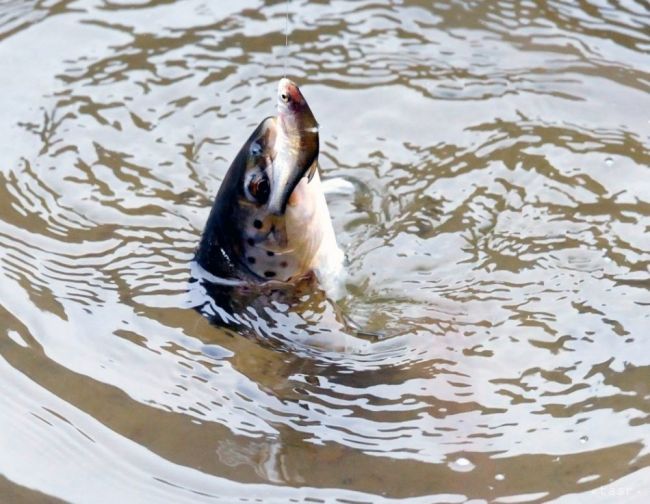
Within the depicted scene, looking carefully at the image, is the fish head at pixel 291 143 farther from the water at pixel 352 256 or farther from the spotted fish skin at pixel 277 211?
the water at pixel 352 256

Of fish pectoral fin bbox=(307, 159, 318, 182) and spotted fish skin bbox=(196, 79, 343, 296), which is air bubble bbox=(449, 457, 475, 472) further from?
fish pectoral fin bbox=(307, 159, 318, 182)

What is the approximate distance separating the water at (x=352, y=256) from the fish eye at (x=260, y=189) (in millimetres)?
430

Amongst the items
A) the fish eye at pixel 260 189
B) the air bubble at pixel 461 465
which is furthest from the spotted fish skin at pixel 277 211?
the air bubble at pixel 461 465

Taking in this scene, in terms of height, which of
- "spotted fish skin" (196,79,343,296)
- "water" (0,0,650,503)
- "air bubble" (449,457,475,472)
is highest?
"spotted fish skin" (196,79,343,296)

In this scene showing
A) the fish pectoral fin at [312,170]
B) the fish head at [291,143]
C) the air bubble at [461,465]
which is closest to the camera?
the air bubble at [461,465]

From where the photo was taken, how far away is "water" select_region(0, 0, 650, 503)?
3.02 m

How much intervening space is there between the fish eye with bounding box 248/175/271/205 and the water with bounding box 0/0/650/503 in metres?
0.43

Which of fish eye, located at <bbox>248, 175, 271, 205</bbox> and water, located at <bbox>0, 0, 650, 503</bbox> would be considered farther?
fish eye, located at <bbox>248, 175, 271, 205</bbox>

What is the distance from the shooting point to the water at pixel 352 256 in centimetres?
302

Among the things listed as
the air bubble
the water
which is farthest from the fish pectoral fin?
the air bubble

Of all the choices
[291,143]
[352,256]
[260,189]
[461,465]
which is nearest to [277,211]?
[260,189]

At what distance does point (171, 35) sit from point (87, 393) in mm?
2310

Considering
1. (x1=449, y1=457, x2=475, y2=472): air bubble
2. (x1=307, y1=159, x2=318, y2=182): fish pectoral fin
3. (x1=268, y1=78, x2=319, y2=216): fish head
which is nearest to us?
(x1=449, y1=457, x2=475, y2=472): air bubble

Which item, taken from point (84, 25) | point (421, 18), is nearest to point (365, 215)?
point (421, 18)
